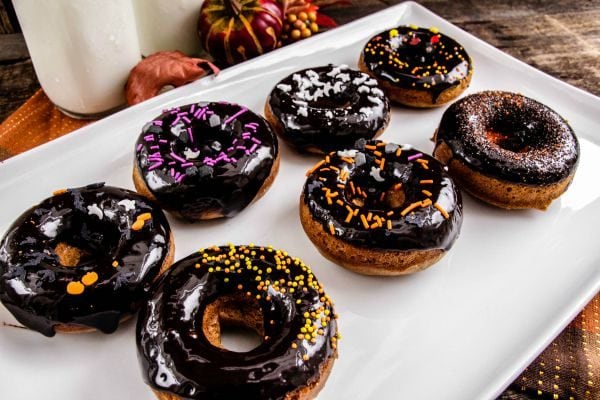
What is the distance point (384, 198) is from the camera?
222 cm

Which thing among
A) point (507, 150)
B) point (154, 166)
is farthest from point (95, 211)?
point (507, 150)

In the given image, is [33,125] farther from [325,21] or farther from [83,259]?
[325,21]

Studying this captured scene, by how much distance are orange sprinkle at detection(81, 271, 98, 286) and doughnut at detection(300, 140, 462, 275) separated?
2.48 ft

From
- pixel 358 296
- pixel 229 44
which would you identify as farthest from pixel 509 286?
pixel 229 44

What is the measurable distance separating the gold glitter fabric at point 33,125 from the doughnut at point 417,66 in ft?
4.79

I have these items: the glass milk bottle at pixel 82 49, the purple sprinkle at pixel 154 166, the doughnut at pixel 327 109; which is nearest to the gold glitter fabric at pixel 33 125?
the glass milk bottle at pixel 82 49

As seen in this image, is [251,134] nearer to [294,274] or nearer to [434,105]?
[294,274]

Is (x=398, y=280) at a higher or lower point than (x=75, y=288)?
lower

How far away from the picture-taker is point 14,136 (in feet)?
8.92

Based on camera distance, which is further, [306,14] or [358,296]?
[306,14]

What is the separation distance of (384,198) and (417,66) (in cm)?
90

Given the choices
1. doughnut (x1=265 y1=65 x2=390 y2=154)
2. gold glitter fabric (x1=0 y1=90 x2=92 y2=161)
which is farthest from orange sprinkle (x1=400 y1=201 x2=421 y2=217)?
A: gold glitter fabric (x1=0 y1=90 x2=92 y2=161)

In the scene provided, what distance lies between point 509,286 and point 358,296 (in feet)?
1.85

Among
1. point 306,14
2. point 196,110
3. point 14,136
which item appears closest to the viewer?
point 196,110
